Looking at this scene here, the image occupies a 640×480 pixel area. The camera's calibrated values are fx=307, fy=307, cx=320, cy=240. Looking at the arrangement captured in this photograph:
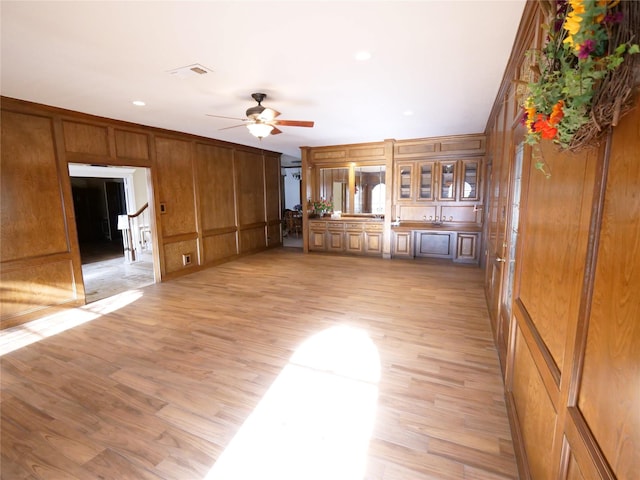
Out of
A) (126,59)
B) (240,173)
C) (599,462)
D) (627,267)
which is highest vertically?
(126,59)

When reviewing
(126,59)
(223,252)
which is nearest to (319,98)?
(126,59)

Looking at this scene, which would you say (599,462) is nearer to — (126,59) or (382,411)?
(382,411)

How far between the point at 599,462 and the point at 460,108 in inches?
175

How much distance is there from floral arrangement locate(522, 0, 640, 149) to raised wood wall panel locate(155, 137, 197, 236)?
5.75 metres

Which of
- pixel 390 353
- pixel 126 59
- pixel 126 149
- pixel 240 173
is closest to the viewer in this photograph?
pixel 126 59

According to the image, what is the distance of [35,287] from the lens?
3945 mm

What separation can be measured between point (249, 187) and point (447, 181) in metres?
4.69

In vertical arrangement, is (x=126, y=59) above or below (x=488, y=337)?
above

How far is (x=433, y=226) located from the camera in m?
6.77

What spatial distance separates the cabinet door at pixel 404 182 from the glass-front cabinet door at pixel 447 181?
25.2 inches

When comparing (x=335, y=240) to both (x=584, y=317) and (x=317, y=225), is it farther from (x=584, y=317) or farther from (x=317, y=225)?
(x=584, y=317)

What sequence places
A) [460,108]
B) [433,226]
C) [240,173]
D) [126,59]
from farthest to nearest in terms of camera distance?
1. [240,173]
2. [433,226]
3. [460,108]
4. [126,59]

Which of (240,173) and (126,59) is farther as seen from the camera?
(240,173)

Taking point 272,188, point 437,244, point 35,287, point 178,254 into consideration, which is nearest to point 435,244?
point 437,244
